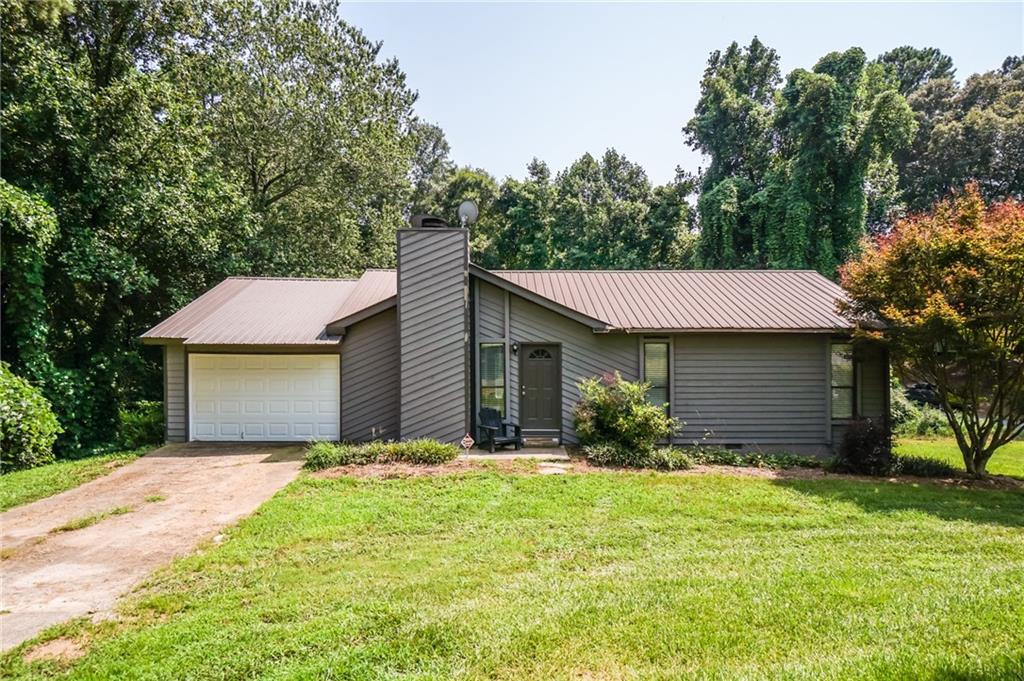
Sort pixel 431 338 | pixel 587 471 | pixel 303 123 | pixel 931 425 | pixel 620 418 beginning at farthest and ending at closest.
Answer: pixel 303 123
pixel 931 425
pixel 431 338
pixel 620 418
pixel 587 471

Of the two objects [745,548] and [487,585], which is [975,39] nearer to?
[745,548]

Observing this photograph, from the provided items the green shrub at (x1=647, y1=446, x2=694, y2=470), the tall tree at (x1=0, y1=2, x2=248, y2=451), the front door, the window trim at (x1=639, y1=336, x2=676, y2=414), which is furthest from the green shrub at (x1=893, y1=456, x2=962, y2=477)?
the tall tree at (x1=0, y1=2, x2=248, y2=451)

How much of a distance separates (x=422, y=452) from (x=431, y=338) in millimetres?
2303

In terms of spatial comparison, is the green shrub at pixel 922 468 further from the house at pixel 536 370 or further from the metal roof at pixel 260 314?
the metal roof at pixel 260 314

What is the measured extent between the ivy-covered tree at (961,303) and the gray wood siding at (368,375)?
9040mm

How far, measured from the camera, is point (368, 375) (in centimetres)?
1070

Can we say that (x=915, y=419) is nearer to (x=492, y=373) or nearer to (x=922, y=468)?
(x=922, y=468)

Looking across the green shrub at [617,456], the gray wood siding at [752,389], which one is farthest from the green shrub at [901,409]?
the green shrub at [617,456]

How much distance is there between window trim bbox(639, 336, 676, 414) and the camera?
10.8 metres

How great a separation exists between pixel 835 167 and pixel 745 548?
20402 millimetres

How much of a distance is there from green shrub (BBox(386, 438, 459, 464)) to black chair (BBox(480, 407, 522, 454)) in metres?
1.01

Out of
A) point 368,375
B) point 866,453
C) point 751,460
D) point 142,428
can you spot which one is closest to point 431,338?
point 368,375

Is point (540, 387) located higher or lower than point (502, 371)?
lower

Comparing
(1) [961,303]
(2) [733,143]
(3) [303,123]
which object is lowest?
(1) [961,303]
